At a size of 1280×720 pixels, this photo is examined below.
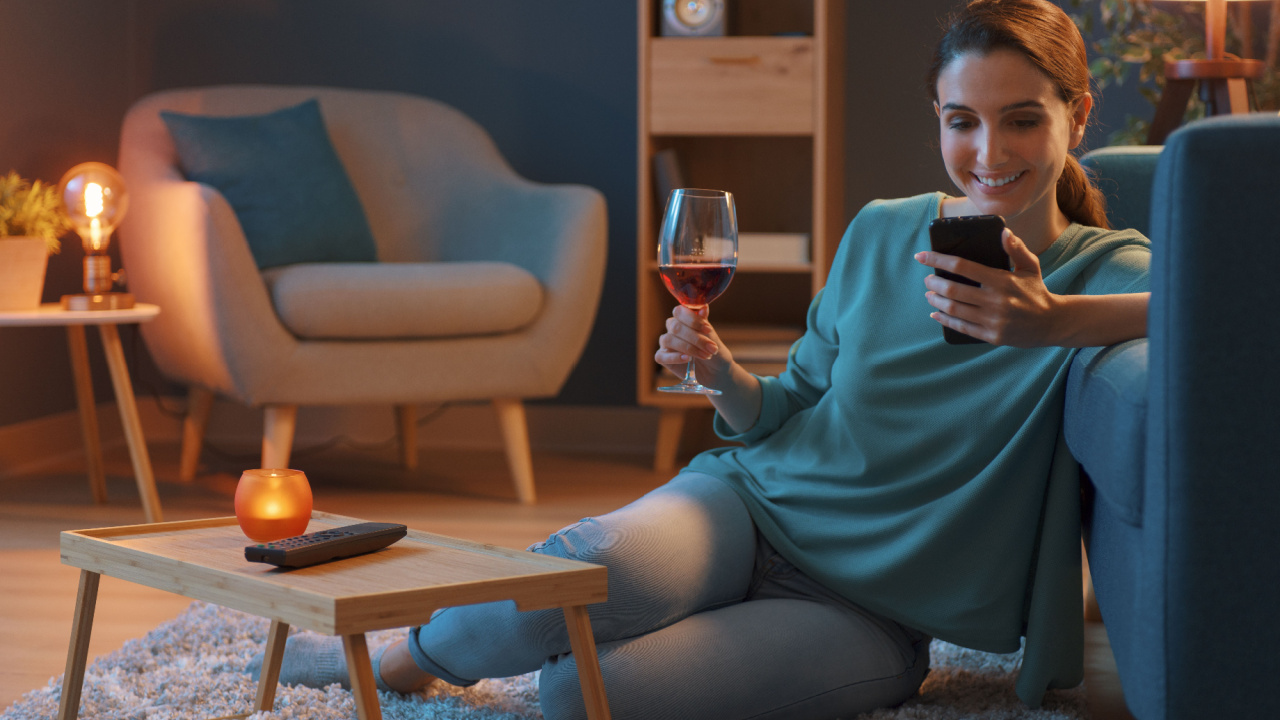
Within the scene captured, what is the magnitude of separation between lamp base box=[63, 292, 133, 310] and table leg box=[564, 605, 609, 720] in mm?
1740

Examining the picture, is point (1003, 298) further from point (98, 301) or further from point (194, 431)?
point (194, 431)

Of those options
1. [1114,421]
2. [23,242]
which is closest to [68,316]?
[23,242]

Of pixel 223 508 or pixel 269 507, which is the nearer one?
pixel 269 507

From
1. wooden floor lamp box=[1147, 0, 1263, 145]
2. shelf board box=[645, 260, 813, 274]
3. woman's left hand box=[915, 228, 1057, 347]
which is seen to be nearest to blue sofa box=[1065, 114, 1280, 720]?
woman's left hand box=[915, 228, 1057, 347]

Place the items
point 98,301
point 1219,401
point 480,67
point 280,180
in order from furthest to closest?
point 480,67 → point 280,180 → point 98,301 → point 1219,401

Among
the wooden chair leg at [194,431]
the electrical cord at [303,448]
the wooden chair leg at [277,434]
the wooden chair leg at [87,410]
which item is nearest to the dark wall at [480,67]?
the electrical cord at [303,448]

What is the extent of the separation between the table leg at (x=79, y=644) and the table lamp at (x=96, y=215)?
143cm

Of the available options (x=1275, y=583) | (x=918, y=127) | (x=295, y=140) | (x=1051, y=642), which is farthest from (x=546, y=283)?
(x=1275, y=583)

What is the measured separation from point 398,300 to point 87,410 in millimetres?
786

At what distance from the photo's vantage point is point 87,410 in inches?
109

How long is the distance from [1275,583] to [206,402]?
8.93ft

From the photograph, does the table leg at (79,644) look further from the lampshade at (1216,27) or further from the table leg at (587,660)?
the lampshade at (1216,27)

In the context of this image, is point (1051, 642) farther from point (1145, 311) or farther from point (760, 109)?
point (760, 109)

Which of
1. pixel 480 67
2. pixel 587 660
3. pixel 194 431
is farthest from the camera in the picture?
pixel 480 67
